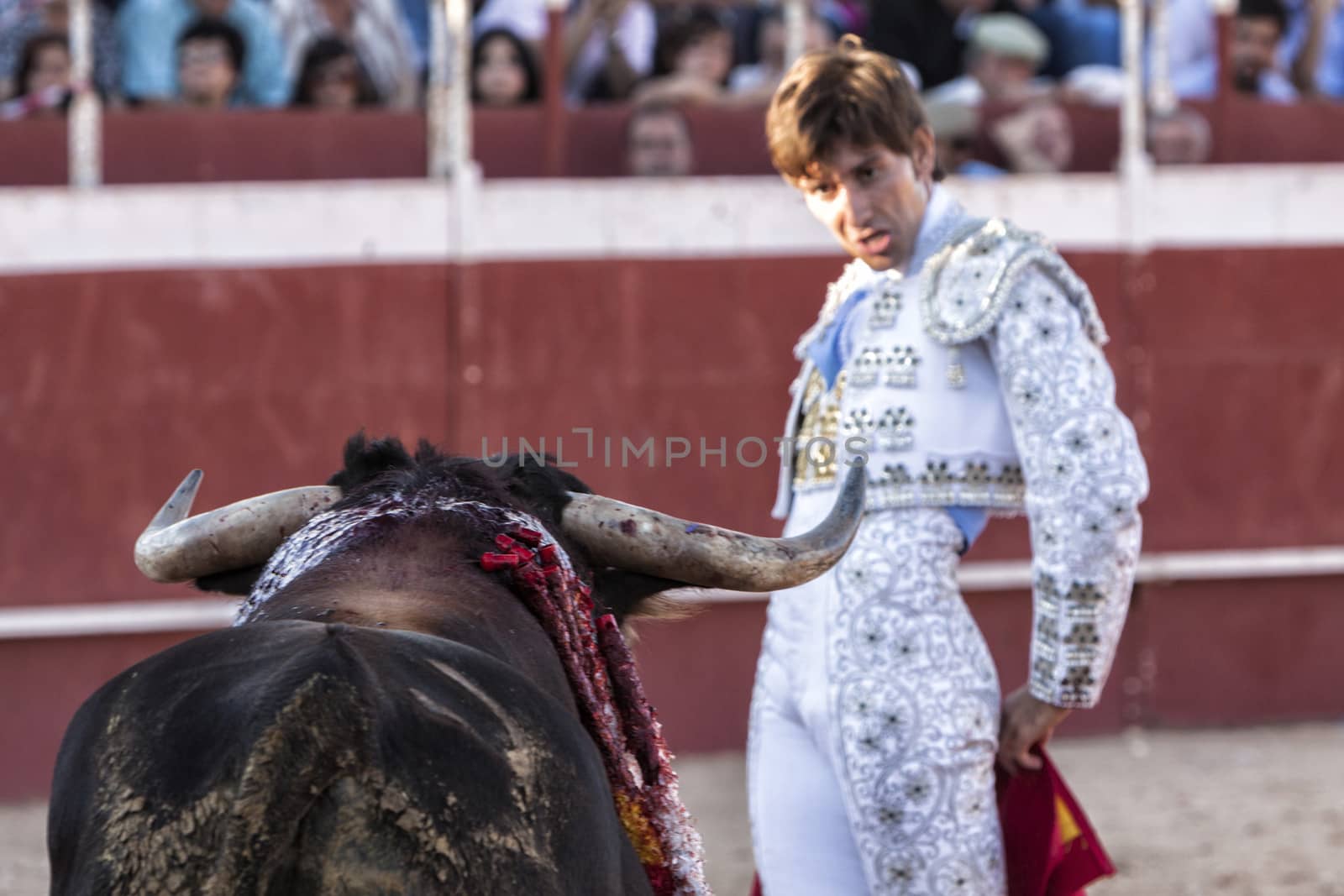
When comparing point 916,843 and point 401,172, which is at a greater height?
point 401,172

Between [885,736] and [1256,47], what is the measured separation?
519cm

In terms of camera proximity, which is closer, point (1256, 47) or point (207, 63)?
point (207, 63)

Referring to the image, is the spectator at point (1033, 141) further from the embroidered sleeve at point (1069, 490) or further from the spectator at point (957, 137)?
the embroidered sleeve at point (1069, 490)

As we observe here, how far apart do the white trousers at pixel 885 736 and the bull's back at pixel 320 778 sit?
996mm

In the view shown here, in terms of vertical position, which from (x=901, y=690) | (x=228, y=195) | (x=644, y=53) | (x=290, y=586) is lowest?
(x=901, y=690)

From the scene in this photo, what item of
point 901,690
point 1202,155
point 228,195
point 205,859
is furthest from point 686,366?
point 205,859

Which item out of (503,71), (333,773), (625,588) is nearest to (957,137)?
(503,71)

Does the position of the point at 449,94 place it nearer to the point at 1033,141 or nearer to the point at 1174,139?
the point at 1033,141

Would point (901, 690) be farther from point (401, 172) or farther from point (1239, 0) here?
point (1239, 0)

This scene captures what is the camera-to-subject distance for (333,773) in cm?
127

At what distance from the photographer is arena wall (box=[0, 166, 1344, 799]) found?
569 cm

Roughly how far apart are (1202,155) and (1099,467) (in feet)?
14.6

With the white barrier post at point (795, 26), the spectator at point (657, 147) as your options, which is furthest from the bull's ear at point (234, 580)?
the white barrier post at point (795, 26)

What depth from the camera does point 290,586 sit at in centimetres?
164
